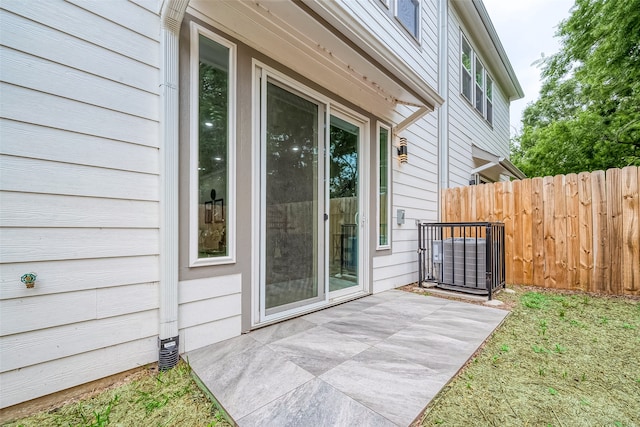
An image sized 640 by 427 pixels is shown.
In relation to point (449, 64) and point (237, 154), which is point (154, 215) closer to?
point (237, 154)

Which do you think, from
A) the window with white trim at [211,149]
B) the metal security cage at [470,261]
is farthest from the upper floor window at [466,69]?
the window with white trim at [211,149]

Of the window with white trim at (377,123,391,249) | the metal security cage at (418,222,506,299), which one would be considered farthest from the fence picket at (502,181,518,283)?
the window with white trim at (377,123,391,249)

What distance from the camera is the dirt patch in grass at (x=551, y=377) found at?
133 centimetres

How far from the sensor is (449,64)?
216 inches

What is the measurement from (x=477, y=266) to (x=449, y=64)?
13.8ft

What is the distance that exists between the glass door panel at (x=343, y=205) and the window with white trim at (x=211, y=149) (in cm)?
129

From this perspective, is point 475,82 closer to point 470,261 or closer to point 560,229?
point 560,229

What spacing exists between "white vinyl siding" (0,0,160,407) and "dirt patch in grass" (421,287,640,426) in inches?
73.1

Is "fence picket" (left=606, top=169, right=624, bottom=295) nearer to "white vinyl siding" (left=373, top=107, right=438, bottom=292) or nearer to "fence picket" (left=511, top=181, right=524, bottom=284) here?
"fence picket" (left=511, top=181, right=524, bottom=284)

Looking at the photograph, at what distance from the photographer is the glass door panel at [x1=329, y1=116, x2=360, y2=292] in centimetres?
318

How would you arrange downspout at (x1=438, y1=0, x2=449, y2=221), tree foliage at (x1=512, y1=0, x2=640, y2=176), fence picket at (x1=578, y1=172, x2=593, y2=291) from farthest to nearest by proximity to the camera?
tree foliage at (x1=512, y1=0, x2=640, y2=176), downspout at (x1=438, y1=0, x2=449, y2=221), fence picket at (x1=578, y1=172, x2=593, y2=291)

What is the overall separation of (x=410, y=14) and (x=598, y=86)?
5558mm

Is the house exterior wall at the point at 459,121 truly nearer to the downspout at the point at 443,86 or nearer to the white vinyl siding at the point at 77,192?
the downspout at the point at 443,86

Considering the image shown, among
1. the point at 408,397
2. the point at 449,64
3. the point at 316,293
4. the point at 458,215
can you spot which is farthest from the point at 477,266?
the point at 449,64
